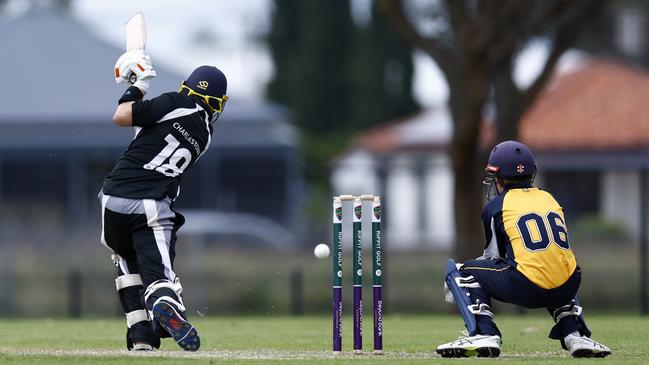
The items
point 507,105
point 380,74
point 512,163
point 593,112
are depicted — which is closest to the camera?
point 512,163

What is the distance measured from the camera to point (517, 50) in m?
20.1

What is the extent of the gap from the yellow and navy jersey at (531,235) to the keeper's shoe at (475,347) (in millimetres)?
485

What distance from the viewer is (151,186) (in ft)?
31.7

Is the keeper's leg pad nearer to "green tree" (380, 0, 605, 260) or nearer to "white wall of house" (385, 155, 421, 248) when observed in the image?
"green tree" (380, 0, 605, 260)

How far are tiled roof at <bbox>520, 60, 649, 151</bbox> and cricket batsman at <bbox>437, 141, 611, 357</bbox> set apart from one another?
22327mm

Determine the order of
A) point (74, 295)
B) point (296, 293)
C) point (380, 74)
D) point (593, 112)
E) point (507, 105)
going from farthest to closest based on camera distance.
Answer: point (380, 74) < point (593, 112) < point (74, 295) < point (296, 293) < point (507, 105)

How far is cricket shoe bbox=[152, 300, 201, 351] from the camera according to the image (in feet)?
30.3

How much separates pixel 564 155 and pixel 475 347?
24.2 meters

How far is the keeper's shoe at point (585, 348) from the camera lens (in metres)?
9.34

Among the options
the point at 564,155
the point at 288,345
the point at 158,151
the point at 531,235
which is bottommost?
the point at 288,345

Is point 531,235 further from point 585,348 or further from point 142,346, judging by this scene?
point 142,346

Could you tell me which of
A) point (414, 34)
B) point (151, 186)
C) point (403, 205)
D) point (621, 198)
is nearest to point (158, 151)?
point (151, 186)

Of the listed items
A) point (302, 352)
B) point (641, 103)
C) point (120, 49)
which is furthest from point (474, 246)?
point (120, 49)

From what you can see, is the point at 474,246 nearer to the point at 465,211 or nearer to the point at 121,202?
the point at 465,211
